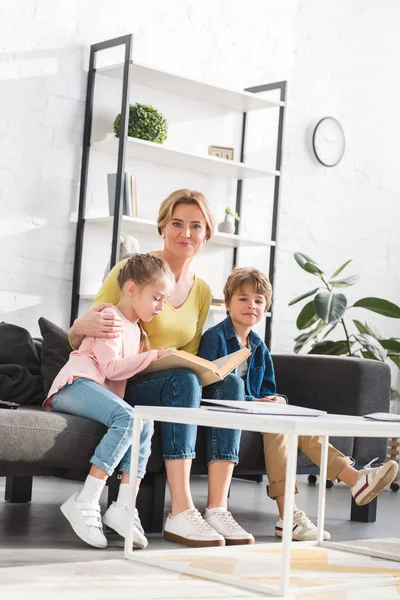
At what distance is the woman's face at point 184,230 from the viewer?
2963 mm

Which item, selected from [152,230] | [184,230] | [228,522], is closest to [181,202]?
[184,230]

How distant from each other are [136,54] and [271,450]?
2.27 metres

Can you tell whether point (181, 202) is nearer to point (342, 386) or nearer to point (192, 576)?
point (342, 386)

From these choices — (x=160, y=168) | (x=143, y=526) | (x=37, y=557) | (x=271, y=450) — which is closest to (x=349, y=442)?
(x=271, y=450)

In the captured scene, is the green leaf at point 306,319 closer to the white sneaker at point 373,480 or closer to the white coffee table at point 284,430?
the white sneaker at point 373,480

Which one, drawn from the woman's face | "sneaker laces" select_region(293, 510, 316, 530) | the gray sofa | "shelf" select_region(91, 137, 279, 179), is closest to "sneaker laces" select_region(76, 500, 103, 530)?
the gray sofa

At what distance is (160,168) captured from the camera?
4.49m

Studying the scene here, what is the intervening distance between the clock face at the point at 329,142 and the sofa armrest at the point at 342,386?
6.45 ft

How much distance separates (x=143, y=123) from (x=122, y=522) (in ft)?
7.28

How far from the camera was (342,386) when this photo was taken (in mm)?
3254

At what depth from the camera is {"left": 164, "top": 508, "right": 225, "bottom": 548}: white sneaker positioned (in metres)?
2.48

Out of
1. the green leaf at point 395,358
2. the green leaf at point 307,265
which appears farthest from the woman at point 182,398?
the green leaf at point 395,358

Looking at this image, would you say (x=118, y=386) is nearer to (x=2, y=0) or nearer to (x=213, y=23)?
(x=2, y=0)

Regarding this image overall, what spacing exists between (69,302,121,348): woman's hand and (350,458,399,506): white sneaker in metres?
0.78
